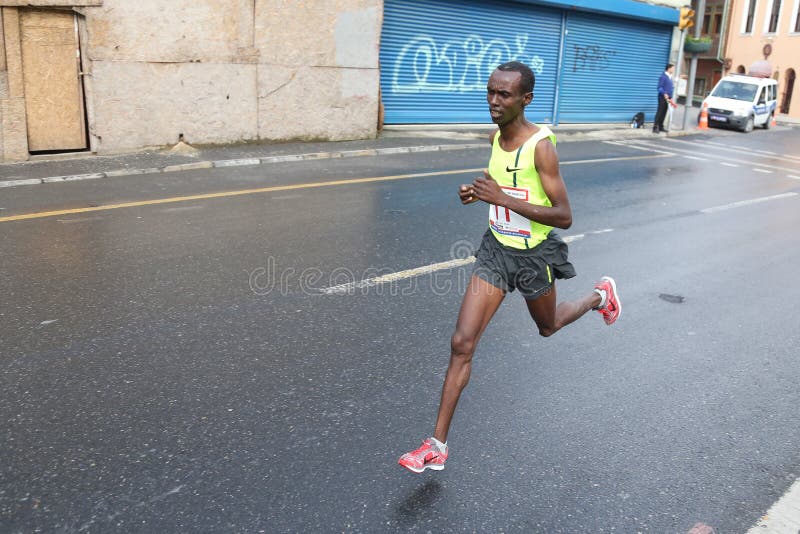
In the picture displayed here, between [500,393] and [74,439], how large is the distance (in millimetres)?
2251

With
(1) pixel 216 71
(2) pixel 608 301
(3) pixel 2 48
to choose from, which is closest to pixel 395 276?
(2) pixel 608 301

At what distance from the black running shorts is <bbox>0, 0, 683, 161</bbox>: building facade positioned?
31.9ft

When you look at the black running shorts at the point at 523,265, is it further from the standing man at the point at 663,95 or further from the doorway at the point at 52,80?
the standing man at the point at 663,95

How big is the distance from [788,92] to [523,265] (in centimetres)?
4383

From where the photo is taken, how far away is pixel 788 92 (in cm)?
4047

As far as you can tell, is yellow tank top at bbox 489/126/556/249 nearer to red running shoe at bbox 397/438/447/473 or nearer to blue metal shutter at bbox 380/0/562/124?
red running shoe at bbox 397/438/447/473

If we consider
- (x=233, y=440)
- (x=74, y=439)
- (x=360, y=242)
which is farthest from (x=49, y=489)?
(x=360, y=242)

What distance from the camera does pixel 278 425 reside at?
11.8 ft

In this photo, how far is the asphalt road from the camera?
3047mm

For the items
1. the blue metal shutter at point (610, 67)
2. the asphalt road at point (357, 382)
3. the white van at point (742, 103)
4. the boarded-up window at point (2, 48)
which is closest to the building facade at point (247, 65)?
the boarded-up window at point (2, 48)

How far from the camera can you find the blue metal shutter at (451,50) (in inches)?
666

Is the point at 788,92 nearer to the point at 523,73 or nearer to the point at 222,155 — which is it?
the point at 222,155

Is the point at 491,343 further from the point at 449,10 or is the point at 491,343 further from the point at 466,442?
the point at 449,10

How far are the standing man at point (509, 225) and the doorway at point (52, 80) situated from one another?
9808mm
